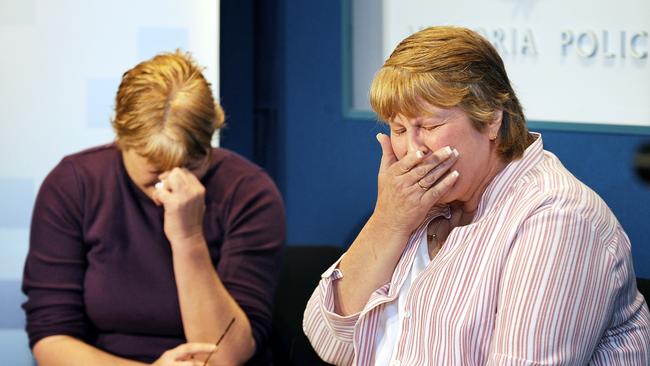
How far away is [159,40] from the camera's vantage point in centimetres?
310

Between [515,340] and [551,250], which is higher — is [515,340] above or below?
below

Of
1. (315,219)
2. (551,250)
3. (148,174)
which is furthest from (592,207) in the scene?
(315,219)

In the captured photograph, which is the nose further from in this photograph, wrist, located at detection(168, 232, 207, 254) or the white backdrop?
the white backdrop

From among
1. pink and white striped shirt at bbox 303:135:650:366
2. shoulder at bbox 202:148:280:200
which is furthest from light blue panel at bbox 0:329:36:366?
pink and white striped shirt at bbox 303:135:650:366

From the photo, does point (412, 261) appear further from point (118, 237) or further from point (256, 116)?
point (256, 116)

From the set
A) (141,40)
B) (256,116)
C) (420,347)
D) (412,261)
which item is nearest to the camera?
(420,347)

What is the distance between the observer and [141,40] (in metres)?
3.10

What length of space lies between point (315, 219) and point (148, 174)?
1012mm

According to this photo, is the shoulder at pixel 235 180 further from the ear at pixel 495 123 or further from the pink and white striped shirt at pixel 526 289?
the ear at pixel 495 123

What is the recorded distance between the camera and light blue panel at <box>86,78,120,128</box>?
10.2 ft

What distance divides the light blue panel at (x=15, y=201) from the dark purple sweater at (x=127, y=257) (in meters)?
0.75

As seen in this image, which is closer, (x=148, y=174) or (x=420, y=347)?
A: (x=420, y=347)

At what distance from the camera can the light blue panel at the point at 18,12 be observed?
3109 millimetres

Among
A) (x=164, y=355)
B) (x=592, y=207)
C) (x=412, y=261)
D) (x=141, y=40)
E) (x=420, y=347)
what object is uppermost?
(x=141, y=40)
